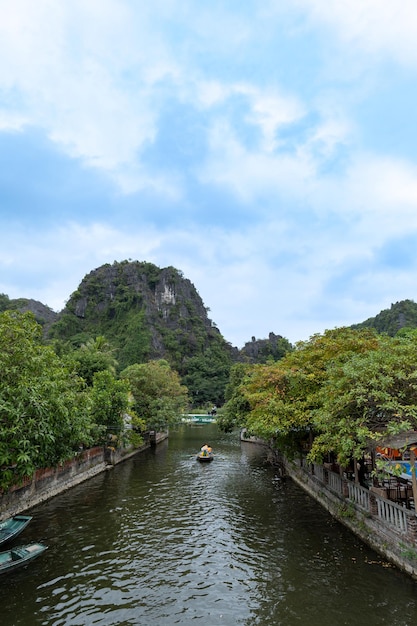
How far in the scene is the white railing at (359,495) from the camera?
13.4 m

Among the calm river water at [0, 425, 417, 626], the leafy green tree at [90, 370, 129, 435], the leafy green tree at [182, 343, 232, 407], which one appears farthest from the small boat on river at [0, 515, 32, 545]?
the leafy green tree at [182, 343, 232, 407]

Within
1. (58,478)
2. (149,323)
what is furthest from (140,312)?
(58,478)

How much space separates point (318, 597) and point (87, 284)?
126449 mm

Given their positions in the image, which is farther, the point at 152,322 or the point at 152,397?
the point at 152,322

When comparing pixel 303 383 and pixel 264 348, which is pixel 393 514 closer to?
pixel 303 383

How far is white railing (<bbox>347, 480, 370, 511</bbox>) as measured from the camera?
13.4 metres

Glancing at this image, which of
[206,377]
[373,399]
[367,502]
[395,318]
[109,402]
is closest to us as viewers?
[373,399]

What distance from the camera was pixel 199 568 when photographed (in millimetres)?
11766

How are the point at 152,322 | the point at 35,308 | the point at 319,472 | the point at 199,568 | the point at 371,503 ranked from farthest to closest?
the point at 35,308 < the point at 152,322 < the point at 319,472 < the point at 371,503 < the point at 199,568

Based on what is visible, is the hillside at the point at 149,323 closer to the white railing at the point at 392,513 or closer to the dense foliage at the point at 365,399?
Result: the dense foliage at the point at 365,399

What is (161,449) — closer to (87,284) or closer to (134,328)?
(134,328)

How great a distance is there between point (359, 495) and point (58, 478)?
15.5m

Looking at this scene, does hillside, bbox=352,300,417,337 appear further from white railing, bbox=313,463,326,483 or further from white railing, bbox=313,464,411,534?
white railing, bbox=313,464,411,534

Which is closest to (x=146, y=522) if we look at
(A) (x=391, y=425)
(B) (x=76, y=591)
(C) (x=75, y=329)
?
(B) (x=76, y=591)
